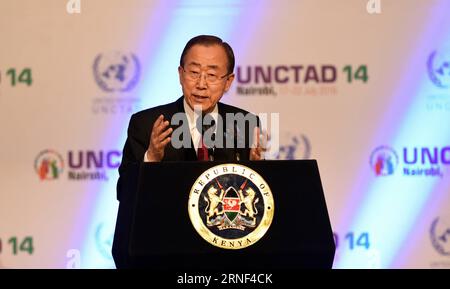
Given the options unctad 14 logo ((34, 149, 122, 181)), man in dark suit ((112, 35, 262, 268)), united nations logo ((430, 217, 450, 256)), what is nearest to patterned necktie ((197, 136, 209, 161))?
man in dark suit ((112, 35, 262, 268))

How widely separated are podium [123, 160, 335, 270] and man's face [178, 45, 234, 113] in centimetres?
82

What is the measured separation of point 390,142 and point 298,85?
2.06 ft

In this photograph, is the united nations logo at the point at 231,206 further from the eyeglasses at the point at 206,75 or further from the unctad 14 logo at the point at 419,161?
the unctad 14 logo at the point at 419,161

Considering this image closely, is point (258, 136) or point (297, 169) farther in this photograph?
point (258, 136)

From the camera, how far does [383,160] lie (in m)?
4.84

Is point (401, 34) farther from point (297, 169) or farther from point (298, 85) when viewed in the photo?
point (297, 169)

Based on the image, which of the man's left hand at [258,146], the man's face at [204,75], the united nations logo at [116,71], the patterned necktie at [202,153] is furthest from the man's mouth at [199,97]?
the united nations logo at [116,71]

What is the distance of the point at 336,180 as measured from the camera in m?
4.84

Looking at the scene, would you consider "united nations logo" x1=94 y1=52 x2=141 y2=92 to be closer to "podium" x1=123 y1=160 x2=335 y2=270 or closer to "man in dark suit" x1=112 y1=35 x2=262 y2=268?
"man in dark suit" x1=112 y1=35 x2=262 y2=268

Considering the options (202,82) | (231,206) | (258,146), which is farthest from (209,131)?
(231,206)
